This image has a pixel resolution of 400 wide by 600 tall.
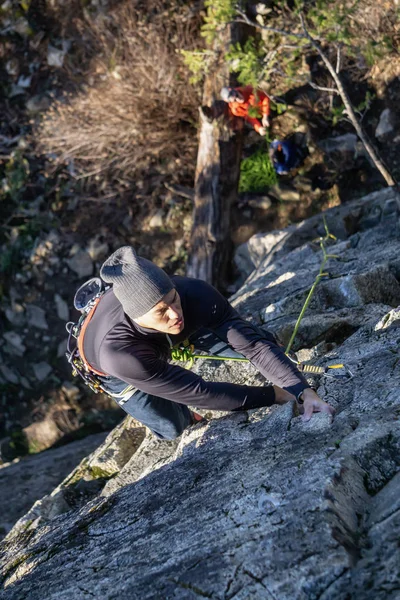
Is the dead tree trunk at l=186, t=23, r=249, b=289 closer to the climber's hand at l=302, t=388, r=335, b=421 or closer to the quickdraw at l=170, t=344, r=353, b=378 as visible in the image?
the quickdraw at l=170, t=344, r=353, b=378

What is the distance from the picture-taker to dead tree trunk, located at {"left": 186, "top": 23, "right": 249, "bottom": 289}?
24.4 feet

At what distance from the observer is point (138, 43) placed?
798cm

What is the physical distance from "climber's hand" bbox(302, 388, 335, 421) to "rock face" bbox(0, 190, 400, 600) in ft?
0.11

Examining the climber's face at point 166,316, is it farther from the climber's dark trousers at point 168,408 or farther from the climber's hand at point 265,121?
the climber's hand at point 265,121

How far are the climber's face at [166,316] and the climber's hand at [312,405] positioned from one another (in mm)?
690

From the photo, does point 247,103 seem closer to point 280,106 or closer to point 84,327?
point 280,106

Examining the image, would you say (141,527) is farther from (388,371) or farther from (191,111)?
(191,111)

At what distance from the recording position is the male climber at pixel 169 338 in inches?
118

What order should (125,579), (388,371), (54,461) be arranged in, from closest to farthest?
(125,579) < (388,371) < (54,461)

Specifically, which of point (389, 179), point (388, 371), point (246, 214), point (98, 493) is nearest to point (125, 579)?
point (388, 371)

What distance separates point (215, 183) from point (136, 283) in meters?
4.79

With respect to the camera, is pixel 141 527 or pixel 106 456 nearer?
pixel 141 527

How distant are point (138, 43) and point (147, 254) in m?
2.73

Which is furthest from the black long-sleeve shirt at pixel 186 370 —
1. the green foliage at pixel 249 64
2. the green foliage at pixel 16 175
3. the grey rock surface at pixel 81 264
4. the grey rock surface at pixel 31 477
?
the green foliage at pixel 16 175
